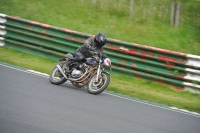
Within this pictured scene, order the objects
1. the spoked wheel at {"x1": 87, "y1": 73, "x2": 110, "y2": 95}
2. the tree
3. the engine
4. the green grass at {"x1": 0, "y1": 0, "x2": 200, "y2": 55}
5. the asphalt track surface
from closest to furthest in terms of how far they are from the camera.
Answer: the asphalt track surface, the spoked wheel at {"x1": 87, "y1": 73, "x2": 110, "y2": 95}, the engine, the green grass at {"x1": 0, "y1": 0, "x2": 200, "y2": 55}, the tree

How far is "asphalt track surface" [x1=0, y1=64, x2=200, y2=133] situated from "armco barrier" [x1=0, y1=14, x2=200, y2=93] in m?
2.22

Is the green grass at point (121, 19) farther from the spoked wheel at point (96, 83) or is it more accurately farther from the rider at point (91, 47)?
the spoked wheel at point (96, 83)

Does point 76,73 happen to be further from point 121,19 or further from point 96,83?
point 121,19

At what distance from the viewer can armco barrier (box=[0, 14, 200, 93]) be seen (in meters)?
12.2

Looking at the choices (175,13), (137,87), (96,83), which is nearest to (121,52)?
(137,87)

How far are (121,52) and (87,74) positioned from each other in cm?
264

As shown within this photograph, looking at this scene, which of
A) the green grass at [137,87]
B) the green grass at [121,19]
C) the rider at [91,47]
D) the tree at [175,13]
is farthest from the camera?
the tree at [175,13]

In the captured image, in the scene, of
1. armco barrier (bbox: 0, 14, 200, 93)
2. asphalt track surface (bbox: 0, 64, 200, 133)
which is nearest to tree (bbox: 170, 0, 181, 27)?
armco barrier (bbox: 0, 14, 200, 93)

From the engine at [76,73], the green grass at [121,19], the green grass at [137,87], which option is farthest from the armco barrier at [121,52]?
the engine at [76,73]

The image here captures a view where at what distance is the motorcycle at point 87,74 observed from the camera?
412 inches

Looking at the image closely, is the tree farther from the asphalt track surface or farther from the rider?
the asphalt track surface

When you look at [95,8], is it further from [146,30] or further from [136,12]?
[146,30]

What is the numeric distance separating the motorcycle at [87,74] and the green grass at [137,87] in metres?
1.05

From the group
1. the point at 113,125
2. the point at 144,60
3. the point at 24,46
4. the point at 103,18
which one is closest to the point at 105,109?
the point at 113,125
